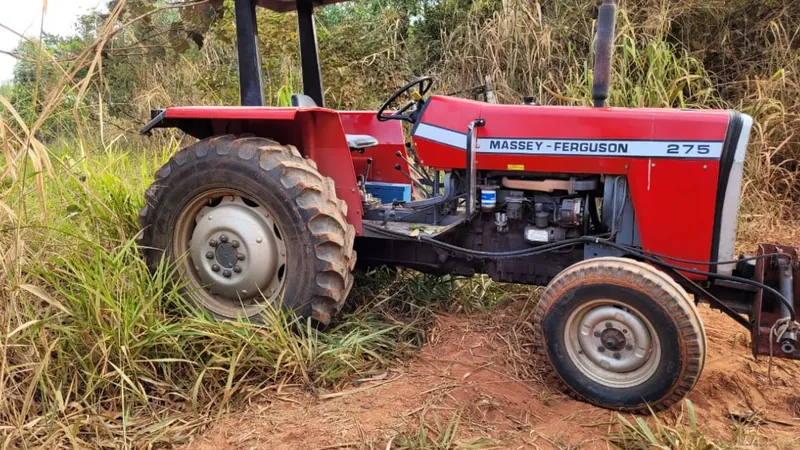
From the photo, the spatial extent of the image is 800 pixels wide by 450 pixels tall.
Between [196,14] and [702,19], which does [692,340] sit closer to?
[196,14]

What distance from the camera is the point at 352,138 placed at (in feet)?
11.1

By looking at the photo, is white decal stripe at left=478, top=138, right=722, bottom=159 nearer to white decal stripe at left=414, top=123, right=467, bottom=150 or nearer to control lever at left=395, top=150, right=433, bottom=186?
white decal stripe at left=414, top=123, right=467, bottom=150

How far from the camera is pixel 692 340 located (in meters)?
2.15

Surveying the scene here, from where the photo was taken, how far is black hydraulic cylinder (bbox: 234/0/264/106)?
2844 mm

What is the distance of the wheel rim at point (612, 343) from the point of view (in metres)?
2.27

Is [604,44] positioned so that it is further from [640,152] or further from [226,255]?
[226,255]

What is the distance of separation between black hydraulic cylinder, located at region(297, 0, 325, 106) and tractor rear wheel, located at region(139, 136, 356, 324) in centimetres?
92

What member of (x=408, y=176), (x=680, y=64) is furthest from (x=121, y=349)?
(x=680, y=64)

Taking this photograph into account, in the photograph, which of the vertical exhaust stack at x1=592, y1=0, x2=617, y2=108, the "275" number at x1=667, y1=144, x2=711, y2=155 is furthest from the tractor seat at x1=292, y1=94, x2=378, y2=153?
the "275" number at x1=667, y1=144, x2=711, y2=155

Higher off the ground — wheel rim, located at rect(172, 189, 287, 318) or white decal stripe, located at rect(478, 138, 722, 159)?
white decal stripe, located at rect(478, 138, 722, 159)

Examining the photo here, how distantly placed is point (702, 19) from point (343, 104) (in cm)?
371

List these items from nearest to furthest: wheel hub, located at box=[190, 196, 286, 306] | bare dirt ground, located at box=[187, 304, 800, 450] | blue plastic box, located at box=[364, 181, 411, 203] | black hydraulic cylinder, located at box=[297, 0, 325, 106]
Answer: bare dirt ground, located at box=[187, 304, 800, 450]
wheel hub, located at box=[190, 196, 286, 306]
black hydraulic cylinder, located at box=[297, 0, 325, 106]
blue plastic box, located at box=[364, 181, 411, 203]

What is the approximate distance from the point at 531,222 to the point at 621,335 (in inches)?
29.0

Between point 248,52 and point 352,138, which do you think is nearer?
point 248,52
